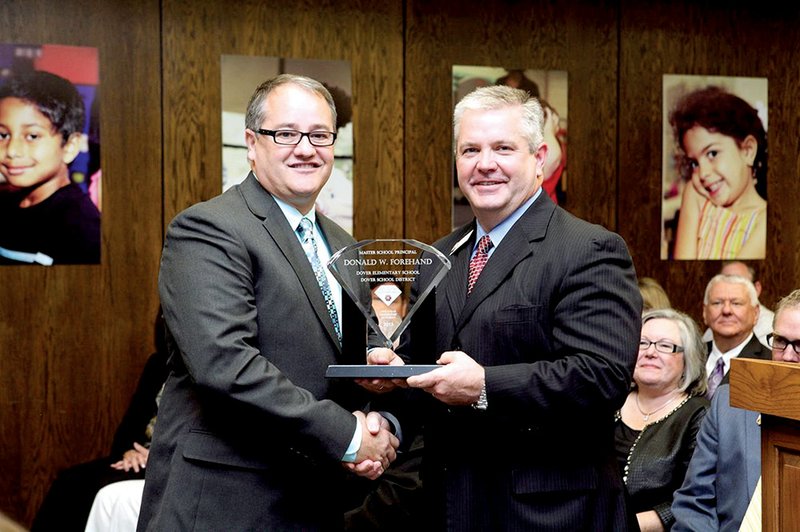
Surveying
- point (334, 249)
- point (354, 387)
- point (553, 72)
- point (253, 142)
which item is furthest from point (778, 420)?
point (553, 72)

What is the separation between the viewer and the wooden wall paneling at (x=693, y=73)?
19.7ft

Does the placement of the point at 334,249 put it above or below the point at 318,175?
below

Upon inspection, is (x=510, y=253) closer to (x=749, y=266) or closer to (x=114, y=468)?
(x=114, y=468)

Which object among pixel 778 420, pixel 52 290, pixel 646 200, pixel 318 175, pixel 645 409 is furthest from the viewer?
pixel 646 200

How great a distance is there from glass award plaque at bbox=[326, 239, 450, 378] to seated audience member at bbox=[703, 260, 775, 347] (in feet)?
12.5

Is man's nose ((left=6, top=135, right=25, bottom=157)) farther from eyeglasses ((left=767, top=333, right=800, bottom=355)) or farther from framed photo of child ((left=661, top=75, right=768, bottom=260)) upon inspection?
framed photo of child ((left=661, top=75, right=768, bottom=260))

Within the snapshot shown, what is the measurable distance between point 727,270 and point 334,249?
4.33 m

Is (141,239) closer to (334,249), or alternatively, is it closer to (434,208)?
(434,208)

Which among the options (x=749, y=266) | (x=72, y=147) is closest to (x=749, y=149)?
(x=749, y=266)

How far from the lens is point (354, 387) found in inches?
93.0

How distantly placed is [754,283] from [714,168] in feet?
2.66

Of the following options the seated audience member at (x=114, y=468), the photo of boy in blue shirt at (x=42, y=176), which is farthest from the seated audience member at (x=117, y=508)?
the photo of boy in blue shirt at (x=42, y=176)

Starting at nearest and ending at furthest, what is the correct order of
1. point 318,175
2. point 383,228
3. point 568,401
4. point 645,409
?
1. point 568,401
2. point 318,175
3. point 645,409
4. point 383,228

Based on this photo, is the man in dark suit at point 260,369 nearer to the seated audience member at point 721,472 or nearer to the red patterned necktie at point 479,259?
the red patterned necktie at point 479,259
